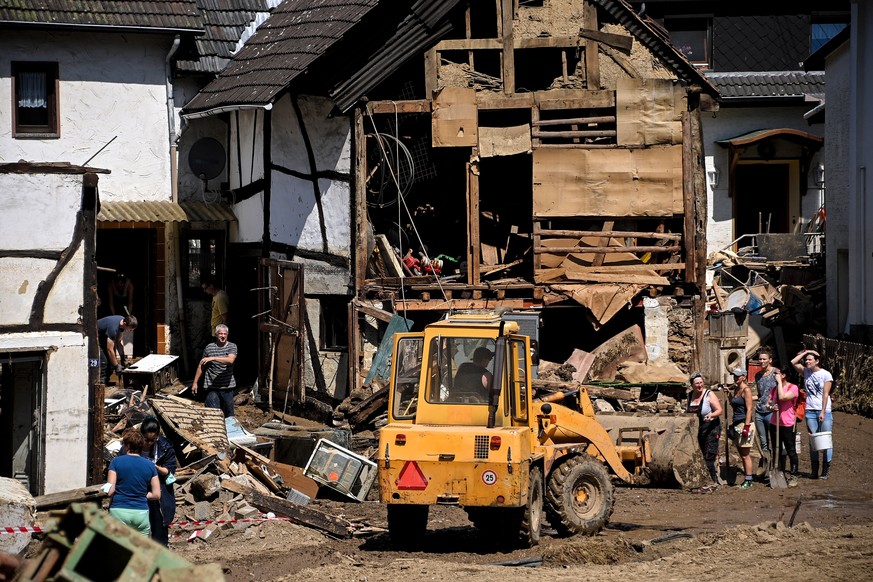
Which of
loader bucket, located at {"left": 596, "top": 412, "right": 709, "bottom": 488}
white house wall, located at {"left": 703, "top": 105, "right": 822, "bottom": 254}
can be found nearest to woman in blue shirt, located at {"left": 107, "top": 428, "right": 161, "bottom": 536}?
→ loader bucket, located at {"left": 596, "top": 412, "right": 709, "bottom": 488}

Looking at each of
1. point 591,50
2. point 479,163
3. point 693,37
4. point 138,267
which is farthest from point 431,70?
point 693,37

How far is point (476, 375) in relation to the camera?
1357cm

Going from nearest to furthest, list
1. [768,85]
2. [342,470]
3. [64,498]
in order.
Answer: [64,498] < [342,470] < [768,85]

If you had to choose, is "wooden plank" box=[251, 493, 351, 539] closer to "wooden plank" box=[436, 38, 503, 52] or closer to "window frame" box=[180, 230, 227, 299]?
"wooden plank" box=[436, 38, 503, 52]

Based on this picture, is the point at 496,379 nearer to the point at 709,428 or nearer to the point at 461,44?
the point at 709,428

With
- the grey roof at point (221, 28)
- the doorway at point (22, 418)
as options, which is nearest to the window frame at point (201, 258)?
the grey roof at point (221, 28)

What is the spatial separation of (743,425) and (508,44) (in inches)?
306

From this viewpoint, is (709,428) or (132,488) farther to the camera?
(709,428)

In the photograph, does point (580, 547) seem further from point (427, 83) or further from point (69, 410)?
point (427, 83)

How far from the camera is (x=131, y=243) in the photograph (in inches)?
976

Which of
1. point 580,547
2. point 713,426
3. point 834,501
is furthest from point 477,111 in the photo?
point 580,547

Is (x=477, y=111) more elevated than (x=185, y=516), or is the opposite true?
(x=477, y=111)

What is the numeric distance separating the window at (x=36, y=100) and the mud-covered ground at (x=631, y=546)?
10.2 meters

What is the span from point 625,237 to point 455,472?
9920 millimetres
